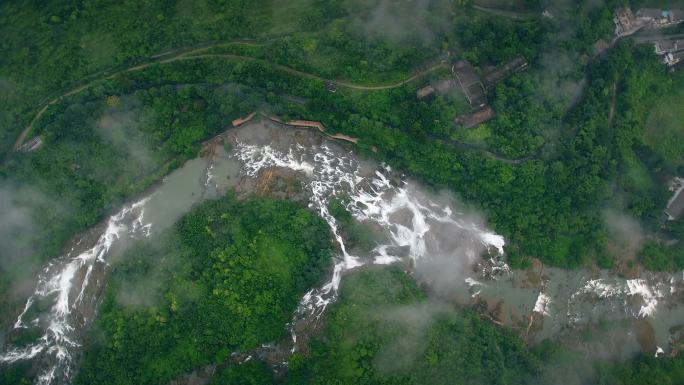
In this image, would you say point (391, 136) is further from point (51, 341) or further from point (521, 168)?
point (51, 341)

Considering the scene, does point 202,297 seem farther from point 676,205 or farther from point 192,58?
point 676,205

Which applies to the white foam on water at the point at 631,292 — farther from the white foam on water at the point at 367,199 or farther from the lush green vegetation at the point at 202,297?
the lush green vegetation at the point at 202,297

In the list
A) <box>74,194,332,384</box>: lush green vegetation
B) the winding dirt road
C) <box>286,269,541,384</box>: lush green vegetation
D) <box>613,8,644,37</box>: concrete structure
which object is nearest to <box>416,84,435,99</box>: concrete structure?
the winding dirt road

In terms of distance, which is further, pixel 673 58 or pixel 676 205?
pixel 673 58

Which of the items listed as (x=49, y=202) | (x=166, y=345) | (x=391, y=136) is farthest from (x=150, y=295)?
(x=391, y=136)

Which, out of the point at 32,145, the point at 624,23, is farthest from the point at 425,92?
the point at 32,145

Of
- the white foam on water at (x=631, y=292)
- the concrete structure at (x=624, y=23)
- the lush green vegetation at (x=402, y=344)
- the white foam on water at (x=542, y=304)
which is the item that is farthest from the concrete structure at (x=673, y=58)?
the lush green vegetation at (x=402, y=344)

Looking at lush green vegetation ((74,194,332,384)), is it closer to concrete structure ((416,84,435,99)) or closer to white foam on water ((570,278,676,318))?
concrete structure ((416,84,435,99))
